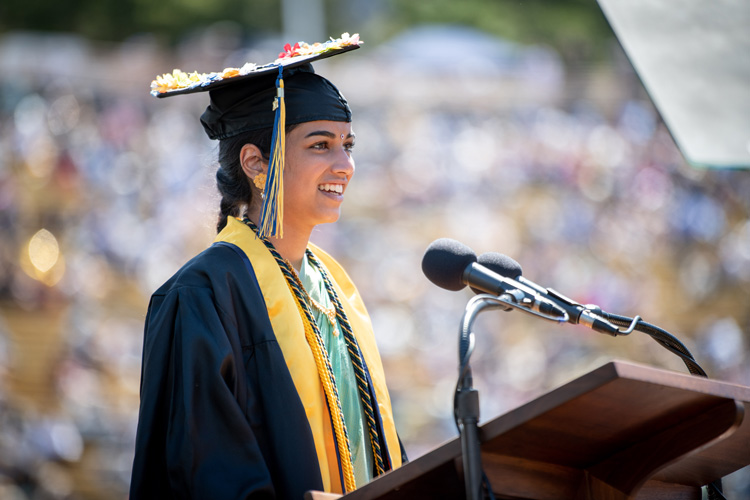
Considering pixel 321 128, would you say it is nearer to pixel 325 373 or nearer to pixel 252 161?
pixel 252 161

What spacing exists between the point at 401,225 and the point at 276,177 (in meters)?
10.5

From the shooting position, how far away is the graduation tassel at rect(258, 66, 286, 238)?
2482 mm

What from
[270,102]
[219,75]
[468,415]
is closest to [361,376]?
[270,102]

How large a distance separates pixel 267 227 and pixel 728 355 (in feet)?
33.6

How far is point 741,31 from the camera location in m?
2.41

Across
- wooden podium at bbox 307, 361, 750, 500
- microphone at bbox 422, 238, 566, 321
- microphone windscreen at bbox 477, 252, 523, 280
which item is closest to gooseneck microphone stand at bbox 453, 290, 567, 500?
wooden podium at bbox 307, 361, 750, 500

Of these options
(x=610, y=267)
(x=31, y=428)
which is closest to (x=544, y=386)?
(x=610, y=267)

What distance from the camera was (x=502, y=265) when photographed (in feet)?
6.47

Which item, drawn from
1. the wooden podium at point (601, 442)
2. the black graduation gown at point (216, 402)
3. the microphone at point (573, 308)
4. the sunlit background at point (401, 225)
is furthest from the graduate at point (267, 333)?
the sunlit background at point (401, 225)

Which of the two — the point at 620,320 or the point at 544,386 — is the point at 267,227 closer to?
the point at 620,320

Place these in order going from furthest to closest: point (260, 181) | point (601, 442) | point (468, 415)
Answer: point (260, 181) → point (601, 442) → point (468, 415)

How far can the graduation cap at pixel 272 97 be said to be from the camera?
2.48 m

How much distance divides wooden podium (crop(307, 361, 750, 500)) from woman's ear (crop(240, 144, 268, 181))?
3.95 feet

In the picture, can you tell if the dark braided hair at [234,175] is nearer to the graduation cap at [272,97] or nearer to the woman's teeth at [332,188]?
the graduation cap at [272,97]
